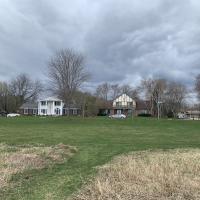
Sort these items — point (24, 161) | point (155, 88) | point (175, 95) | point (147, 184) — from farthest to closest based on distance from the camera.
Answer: point (175, 95)
point (155, 88)
point (24, 161)
point (147, 184)

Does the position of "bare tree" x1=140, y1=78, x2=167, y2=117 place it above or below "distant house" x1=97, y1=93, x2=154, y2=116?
above

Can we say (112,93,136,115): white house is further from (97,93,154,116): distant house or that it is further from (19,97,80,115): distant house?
(19,97,80,115): distant house

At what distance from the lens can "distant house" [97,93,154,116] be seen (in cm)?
6084

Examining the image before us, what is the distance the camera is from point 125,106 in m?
61.1

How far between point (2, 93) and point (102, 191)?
74.9 metres

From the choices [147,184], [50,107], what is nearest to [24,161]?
[147,184]

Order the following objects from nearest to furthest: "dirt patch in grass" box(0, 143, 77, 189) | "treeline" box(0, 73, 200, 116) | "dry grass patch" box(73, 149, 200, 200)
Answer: "dry grass patch" box(73, 149, 200, 200) < "dirt patch in grass" box(0, 143, 77, 189) < "treeline" box(0, 73, 200, 116)

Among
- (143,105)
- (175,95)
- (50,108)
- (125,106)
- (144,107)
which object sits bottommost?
(50,108)

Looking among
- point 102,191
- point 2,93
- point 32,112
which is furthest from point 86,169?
point 2,93

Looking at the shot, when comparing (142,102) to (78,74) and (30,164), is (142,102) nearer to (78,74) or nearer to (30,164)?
(78,74)

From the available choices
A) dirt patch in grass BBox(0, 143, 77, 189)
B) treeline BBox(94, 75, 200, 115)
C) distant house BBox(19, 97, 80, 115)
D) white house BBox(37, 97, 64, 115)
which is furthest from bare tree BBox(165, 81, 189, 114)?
dirt patch in grass BBox(0, 143, 77, 189)

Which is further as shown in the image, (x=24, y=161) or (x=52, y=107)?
(x=52, y=107)

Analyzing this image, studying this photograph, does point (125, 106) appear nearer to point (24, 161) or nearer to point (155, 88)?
point (155, 88)

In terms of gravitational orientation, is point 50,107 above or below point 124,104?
below
